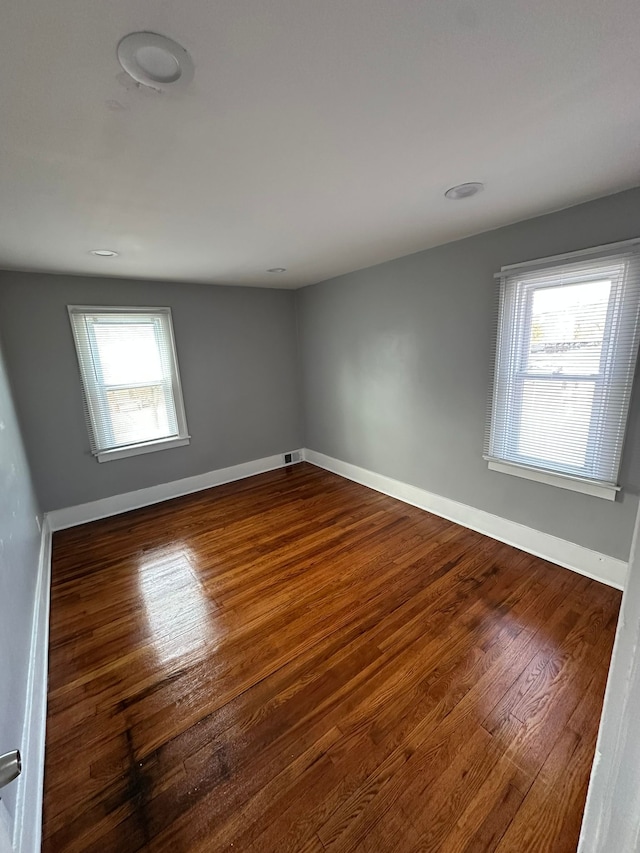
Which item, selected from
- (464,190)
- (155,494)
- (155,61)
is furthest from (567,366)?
(155,494)

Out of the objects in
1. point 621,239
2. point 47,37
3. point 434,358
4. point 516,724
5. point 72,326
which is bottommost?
point 516,724

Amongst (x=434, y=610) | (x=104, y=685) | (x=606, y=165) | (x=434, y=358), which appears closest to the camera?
(x=606, y=165)

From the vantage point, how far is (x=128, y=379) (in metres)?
3.52

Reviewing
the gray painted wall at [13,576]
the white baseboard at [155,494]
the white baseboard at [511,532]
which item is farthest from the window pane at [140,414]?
the white baseboard at [511,532]

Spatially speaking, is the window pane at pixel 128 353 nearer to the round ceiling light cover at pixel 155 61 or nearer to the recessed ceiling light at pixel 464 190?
the round ceiling light cover at pixel 155 61

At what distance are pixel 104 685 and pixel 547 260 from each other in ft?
11.5

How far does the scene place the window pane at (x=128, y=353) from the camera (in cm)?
336

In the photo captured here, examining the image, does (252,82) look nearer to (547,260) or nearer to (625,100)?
(625,100)

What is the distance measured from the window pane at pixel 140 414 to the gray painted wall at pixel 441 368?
185 cm

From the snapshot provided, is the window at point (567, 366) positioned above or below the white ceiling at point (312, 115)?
below

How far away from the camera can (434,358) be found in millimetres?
3006

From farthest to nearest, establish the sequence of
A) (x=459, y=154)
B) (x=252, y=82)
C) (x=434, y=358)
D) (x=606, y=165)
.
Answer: (x=434, y=358)
(x=606, y=165)
(x=459, y=154)
(x=252, y=82)

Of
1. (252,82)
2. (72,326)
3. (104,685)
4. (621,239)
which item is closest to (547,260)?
(621,239)

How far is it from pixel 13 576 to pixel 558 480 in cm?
319
